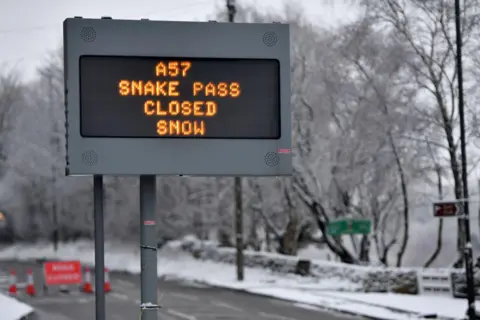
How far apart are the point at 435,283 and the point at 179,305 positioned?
308 inches

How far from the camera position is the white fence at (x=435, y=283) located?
25672mm

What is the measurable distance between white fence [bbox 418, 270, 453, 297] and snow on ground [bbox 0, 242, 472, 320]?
382 mm

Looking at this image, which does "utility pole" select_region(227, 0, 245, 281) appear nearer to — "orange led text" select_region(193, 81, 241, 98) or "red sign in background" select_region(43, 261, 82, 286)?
"red sign in background" select_region(43, 261, 82, 286)

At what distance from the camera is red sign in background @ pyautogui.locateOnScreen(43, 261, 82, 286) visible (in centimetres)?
3120

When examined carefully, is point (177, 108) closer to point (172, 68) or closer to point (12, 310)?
point (172, 68)

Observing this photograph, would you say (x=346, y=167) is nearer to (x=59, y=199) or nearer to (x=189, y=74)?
Answer: (x=189, y=74)

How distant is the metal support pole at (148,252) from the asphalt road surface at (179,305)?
1190cm

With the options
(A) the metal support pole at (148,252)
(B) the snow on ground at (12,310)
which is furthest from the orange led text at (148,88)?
(B) the snow on ground at (12,310)

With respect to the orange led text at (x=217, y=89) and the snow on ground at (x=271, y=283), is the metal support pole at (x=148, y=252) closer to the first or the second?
the orange led text at (x=217, y=89)

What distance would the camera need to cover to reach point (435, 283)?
26312 mm

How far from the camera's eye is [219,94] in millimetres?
10289

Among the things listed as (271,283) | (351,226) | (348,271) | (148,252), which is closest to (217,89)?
(148,252)

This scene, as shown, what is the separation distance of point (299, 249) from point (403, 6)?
22544mm

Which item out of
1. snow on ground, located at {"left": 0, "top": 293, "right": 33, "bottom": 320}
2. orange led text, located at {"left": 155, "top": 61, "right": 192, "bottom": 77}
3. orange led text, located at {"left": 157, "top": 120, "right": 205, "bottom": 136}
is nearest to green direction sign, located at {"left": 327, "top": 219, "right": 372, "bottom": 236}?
snow on ground, located at {"left": 0, "top": 293, "right": 33, "bottom": 320}
